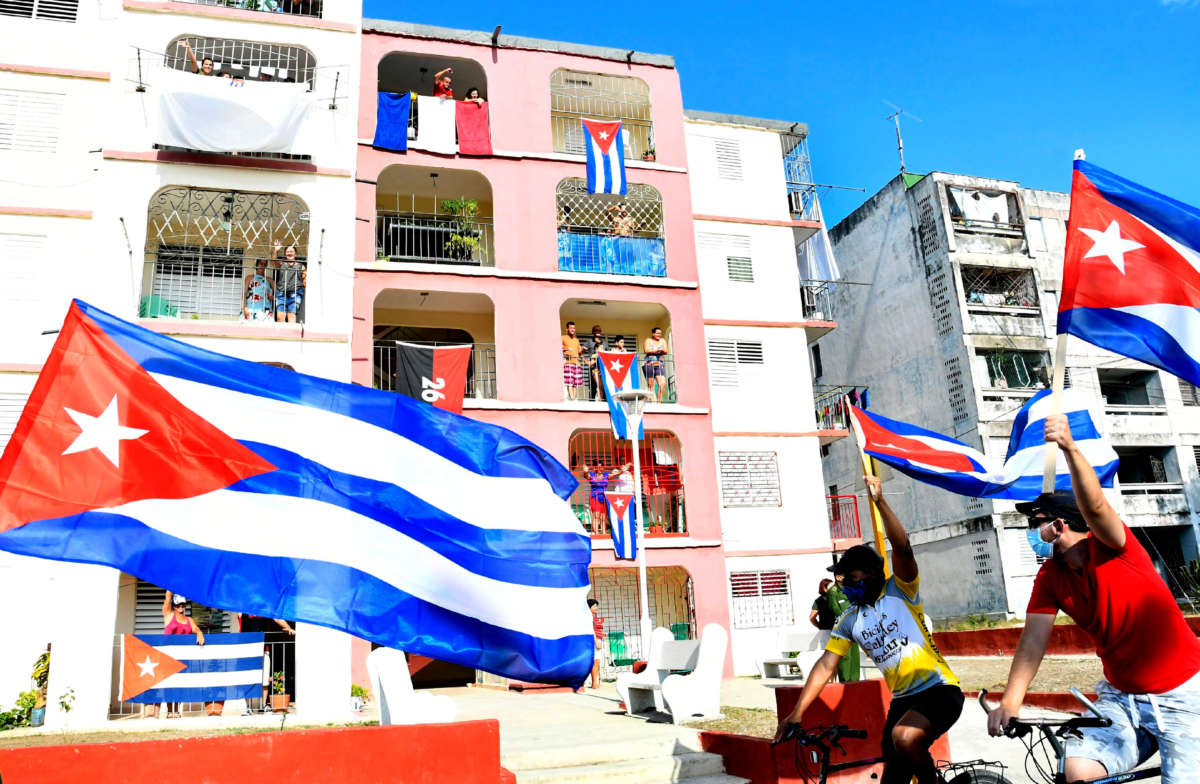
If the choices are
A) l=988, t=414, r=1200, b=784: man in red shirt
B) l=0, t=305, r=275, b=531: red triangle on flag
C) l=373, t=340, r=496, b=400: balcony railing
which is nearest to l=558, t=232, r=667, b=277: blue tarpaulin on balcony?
l=373, t=340, r=496, b=400: balcony railing

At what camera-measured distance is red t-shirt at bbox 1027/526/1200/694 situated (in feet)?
14.0

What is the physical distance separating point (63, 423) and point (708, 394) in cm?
1843

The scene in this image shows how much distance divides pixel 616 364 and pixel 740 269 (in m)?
7.90

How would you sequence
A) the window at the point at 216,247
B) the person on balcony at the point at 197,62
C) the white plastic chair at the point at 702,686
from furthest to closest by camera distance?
1. the person on balcony at the point at 197,62
2. the window at the point at 216,247
3. the white plastic chair at the point at 702,686

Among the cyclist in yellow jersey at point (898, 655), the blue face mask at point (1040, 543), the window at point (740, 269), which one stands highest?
the window at point (740, 269)

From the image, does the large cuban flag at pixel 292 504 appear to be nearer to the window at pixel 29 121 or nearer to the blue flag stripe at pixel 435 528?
the blue flag stripe at pixel 435 528

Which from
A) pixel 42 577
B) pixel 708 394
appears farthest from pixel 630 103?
pixel 42 577

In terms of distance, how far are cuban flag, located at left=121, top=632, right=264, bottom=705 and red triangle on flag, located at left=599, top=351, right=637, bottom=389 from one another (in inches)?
318

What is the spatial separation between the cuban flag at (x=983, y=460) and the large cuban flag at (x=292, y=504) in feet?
19.5

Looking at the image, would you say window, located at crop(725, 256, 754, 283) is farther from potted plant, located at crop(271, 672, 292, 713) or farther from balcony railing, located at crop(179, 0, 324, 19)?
potted plant, located at crop(271, 672, 292, 713)

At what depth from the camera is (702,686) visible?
1082cm

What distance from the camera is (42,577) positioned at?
605 inches

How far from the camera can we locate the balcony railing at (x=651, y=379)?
74.0 ft

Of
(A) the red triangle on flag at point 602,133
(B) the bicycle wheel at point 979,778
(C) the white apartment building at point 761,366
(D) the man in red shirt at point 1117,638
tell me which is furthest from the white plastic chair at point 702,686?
(A) the red triangle on flag at point 602,133
